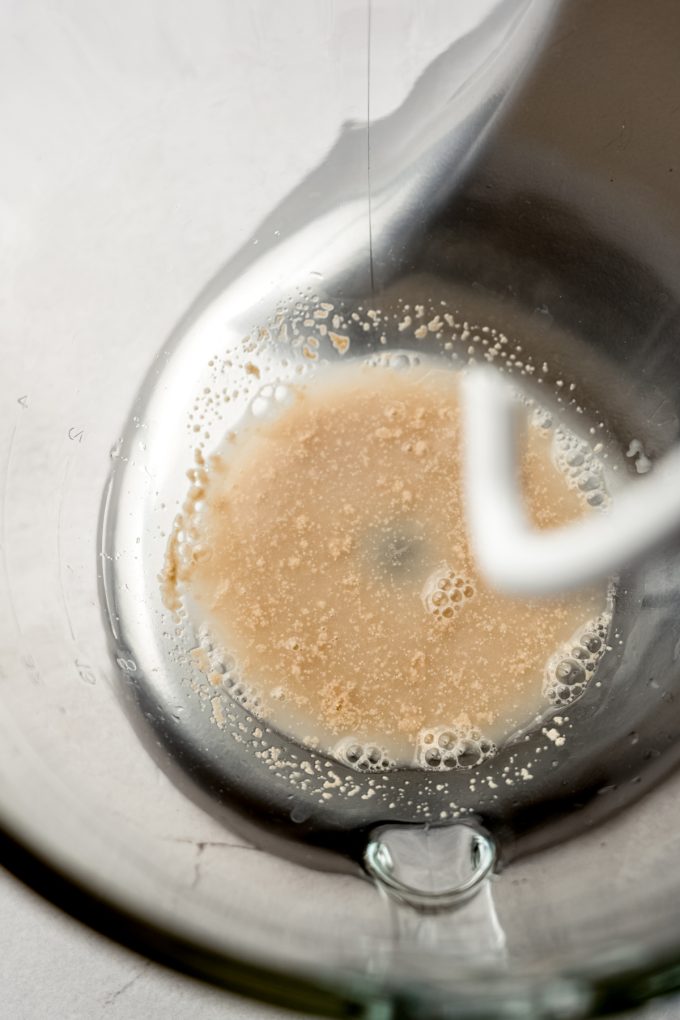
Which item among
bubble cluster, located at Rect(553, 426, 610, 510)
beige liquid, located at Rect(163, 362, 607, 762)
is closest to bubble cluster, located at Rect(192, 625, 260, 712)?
beige liquid, located at Rect(163, 362, 607, 762)

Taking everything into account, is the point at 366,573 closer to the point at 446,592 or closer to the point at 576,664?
the point at 446,592

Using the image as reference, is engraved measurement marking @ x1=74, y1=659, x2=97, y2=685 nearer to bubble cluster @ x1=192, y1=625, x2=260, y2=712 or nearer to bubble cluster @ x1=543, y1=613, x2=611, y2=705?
bubble cluster @ x1=192, y1=625, x2=260, y2=712

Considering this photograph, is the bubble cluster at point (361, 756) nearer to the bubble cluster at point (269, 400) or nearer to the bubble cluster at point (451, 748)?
the bubble cluster at point (451, 748)

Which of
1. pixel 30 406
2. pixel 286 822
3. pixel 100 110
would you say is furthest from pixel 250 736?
pixel 100 110

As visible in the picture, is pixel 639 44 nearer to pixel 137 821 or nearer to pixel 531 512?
pixel 531 512

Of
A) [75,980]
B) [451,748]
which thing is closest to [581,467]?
[451,748]

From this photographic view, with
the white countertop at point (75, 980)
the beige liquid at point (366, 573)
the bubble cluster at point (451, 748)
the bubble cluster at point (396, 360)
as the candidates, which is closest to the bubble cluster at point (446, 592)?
the beige liquid at point (366, 573)
